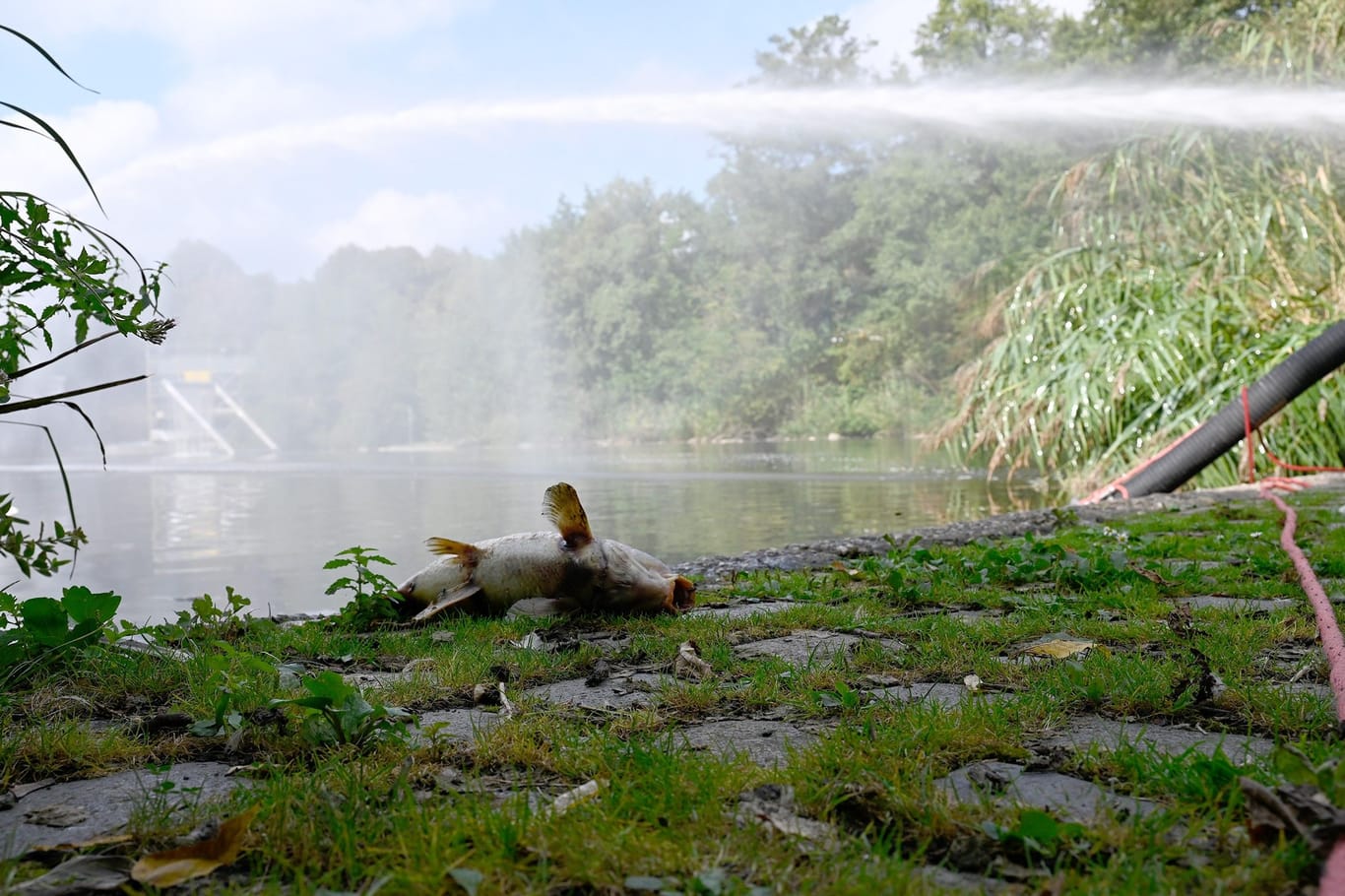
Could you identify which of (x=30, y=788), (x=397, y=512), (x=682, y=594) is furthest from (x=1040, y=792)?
(x=397, y=512)

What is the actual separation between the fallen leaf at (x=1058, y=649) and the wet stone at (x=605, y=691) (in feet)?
2.57

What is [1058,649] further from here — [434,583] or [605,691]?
[434,583]

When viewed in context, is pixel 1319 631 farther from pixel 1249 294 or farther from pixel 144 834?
pixel 1249 294

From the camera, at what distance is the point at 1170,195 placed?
1030 cm

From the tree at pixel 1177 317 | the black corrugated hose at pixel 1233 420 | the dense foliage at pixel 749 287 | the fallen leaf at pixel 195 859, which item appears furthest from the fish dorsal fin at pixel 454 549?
the dense foliage at pixel 749 287

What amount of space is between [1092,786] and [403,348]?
3449 centimetres

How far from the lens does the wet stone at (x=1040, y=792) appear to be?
1285 mm

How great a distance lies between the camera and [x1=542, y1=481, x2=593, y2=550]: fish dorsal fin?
9.64ft

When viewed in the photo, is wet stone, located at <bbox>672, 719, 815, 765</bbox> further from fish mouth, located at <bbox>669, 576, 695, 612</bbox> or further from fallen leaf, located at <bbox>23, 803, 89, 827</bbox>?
fish mouth, located at <bbox>669, 576, 695, 612</bbox>

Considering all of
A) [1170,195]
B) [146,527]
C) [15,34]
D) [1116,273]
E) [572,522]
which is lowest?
[146,527]

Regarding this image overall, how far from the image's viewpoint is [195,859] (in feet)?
3.89

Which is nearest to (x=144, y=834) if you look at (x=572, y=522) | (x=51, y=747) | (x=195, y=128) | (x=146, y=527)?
(x=51, y=747)

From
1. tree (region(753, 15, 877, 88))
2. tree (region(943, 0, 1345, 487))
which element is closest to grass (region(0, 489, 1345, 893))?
tree (region(943, 0, 1345, 487))

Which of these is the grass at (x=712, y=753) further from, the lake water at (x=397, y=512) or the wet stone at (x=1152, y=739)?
the lake water at (x=397, y=512)
